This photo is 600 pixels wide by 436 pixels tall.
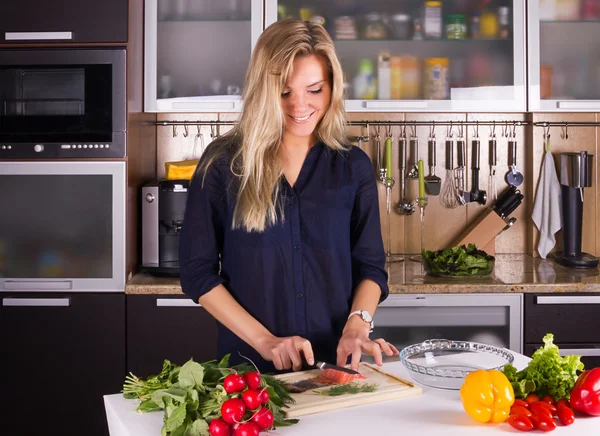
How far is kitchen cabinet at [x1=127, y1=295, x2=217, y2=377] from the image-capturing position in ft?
9.43

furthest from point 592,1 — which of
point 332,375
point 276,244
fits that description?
point 332,375

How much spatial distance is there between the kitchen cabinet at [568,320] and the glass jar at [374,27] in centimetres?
119

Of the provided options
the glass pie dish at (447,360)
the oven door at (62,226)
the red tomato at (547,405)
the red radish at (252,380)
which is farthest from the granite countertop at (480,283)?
the red radish at (252,380)

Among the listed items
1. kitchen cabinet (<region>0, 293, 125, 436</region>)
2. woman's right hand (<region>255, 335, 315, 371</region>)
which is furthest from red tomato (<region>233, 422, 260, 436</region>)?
kitchen cabinet (<region>0, 293, 125, 436</region>)

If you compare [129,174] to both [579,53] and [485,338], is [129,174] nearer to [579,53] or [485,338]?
[485,338]

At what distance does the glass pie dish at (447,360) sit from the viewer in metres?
1.65

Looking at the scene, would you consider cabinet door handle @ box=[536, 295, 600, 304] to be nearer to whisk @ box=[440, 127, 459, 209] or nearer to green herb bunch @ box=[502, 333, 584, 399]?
whisk @ box=[440, 127, 459, 209]

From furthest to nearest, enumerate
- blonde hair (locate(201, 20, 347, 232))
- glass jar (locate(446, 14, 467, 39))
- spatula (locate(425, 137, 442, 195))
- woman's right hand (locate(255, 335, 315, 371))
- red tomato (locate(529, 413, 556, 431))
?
spatula (locate(425, 137, 442, 195)), glass jar (locate(446, 14, 467, 39)), blonde hair (locate(201, 20, 347, 232)), woman's right hand (locate(255, 335, 315, 371)), red tomato (locate(529, 413, 556, 431))

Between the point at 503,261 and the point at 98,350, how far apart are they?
5.54 feet

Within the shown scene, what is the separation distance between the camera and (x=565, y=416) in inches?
57.5

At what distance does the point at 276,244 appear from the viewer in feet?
6.09

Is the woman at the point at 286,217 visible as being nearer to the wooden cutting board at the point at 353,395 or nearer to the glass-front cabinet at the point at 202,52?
the wooden cutting board at the point at 353,395

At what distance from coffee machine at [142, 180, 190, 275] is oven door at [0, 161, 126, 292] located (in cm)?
14

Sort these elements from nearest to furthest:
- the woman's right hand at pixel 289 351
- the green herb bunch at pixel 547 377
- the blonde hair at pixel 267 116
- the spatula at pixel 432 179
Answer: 1. the green herb bunch at pixel 547 377
2. the woman's right hand at pixel 289 351
3. the blonde hair at pixel 267 116
4. the spatula at pixel 432 179
